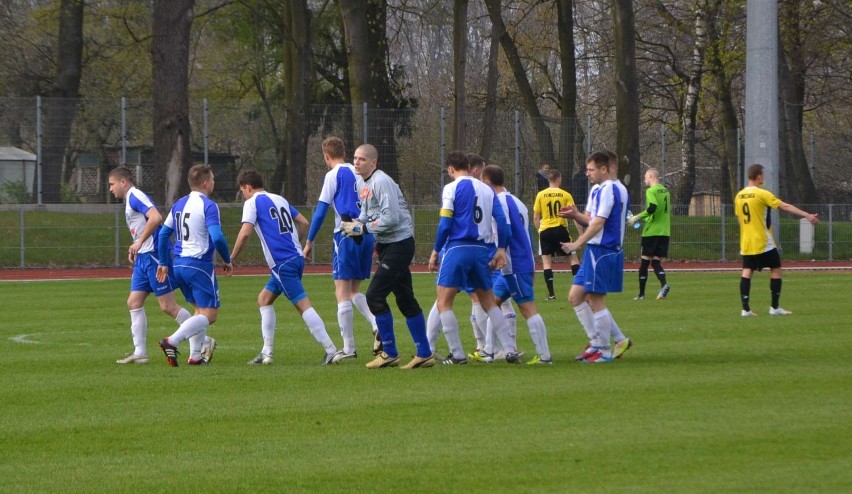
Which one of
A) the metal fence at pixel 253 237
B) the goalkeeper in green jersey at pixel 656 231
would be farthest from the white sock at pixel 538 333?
the metal fence at pixel 253 237

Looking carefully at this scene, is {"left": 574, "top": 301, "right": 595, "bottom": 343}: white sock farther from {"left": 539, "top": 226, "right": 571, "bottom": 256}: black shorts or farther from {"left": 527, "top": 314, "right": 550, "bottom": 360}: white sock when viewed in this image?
{"left": 539, "top": 226, "right": 571, "bottom": 256}: black shorts

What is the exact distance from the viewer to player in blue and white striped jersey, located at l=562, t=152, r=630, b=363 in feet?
37.2

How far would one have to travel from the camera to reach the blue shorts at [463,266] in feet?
35.4

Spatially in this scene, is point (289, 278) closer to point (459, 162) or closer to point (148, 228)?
point (148, 228)

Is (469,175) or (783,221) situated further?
(783,221)

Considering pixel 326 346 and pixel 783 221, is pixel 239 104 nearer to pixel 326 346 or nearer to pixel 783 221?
pixel 783 221

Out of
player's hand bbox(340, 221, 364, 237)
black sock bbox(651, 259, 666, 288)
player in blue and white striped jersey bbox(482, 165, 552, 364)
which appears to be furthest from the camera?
black sock bbox(651, 259, 666, 288)

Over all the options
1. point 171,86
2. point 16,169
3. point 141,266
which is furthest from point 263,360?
point 16,169

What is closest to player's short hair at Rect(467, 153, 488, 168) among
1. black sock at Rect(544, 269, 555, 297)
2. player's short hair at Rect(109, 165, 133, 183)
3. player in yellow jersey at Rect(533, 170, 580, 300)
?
player's short hair at Rect(109, 165, 133, 183)

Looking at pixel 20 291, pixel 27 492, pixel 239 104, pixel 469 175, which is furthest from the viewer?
pixel 239 104

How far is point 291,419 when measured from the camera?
8.32 m

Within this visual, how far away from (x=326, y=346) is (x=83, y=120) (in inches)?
843

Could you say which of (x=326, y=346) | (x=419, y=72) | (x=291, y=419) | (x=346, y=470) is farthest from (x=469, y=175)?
(x=419, y=72)

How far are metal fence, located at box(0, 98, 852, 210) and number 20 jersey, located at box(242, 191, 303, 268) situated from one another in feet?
66.9
